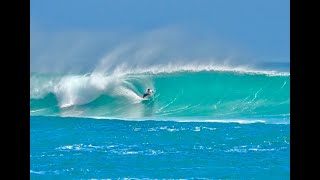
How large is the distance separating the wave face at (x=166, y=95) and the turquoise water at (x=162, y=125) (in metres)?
0.03

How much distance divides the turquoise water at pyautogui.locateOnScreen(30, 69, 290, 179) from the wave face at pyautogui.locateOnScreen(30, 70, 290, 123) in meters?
0.03

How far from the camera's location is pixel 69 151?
26.0ft

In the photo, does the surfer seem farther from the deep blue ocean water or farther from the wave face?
the deep blue ocean water

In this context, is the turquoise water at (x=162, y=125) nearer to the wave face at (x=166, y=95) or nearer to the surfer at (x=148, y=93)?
the wave face at (x=166, y=95)

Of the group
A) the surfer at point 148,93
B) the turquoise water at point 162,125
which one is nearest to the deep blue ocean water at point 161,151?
the turquoise water at point 162,125

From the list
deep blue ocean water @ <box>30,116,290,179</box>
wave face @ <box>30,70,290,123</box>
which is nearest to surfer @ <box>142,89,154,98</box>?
wave face @ <box>30,70,290,123</box>

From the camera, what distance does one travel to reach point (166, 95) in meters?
15.9

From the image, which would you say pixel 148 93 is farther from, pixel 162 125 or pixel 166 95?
pixel 162 125

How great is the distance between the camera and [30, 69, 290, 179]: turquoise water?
662 cm

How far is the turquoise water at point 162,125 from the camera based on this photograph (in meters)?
6.62

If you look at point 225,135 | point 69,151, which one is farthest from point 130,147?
point 225,135
